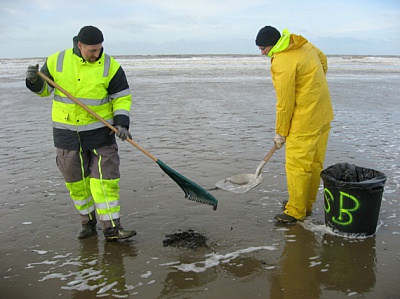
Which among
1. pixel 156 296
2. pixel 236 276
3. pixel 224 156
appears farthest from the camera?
pixel 224 156

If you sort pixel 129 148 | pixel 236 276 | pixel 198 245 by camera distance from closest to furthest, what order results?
pixel 236 276
pixel 198 245
pixel 129 148

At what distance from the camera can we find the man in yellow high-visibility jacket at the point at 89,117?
3.54m

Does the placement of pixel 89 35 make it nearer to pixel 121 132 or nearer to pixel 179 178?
pixel 121 132

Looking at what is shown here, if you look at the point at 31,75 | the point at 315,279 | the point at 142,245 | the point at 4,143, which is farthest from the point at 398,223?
the point at 4,143

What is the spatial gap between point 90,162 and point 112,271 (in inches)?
43.1

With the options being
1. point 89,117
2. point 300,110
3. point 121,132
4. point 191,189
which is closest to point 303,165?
point 300,110

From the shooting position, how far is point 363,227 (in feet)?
12.1

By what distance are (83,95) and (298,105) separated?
82.7 inches

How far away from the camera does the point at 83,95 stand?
3.60m

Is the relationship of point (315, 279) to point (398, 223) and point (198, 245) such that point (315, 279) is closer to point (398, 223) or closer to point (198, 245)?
point (198, 245)

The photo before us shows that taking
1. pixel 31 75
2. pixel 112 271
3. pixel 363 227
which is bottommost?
pixel 112 271

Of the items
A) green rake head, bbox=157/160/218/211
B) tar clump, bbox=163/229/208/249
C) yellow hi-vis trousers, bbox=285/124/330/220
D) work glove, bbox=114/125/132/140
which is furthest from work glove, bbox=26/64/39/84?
yellow hi-vis trousers, bbox=285/124/330/220

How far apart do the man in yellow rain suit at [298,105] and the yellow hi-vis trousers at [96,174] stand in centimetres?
173

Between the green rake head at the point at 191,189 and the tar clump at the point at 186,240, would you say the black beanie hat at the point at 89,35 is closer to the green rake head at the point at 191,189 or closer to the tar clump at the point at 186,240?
the green rake head at the point at 191,189
